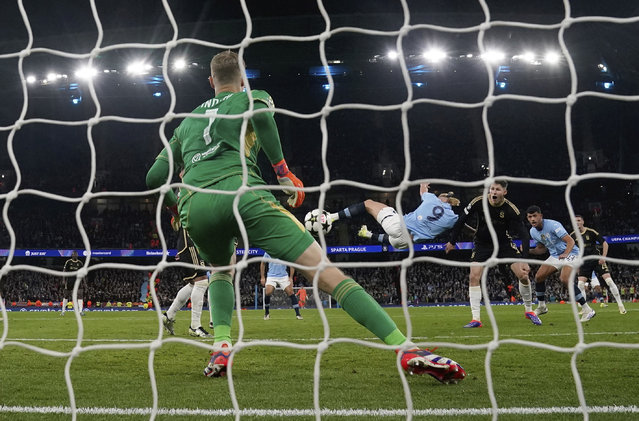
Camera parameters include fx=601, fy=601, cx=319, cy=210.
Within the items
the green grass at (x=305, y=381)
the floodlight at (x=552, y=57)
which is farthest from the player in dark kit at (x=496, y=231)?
the floodlight at (x=552, y=57)

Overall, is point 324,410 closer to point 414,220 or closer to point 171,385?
point 171,385

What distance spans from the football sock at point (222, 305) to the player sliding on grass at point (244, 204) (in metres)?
0.13

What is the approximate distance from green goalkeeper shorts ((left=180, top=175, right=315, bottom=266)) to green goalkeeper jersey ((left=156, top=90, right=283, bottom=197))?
9 cm

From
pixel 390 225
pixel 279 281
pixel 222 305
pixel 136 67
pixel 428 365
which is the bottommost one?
pixel 279 281

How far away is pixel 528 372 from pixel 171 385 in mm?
2197

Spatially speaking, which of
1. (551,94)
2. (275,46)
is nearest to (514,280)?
(551,94)

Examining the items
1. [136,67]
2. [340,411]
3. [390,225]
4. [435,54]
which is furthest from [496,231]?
[136,67]

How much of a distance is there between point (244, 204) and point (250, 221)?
0.10 meters

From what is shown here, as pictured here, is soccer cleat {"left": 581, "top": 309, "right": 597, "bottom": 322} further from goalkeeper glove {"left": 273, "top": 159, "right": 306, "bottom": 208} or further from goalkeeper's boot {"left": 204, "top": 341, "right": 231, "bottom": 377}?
goalkeeper glove {"left": 273, "top": 159, "right": 306, "bottom": 208}

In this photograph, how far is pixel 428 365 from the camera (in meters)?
2.97

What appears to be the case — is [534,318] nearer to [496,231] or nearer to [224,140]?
[496,231]

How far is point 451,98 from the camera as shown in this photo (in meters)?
30.5

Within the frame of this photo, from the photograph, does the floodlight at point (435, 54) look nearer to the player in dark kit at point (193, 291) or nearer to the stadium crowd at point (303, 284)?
the stadium crowd at point (303, 284)

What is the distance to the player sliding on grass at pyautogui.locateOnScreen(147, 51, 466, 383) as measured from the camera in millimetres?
3029
